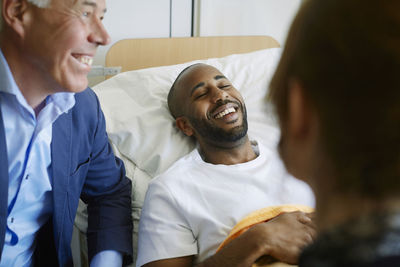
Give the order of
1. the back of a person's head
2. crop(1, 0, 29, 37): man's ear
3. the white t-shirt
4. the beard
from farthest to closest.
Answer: the beard, the white t-shirt, crop(1, 0, 29, 37): man's ear, the back of a person's head

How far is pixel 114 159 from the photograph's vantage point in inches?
53.8

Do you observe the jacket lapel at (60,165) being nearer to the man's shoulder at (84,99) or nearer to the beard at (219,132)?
the man's shoulder at (84,99)

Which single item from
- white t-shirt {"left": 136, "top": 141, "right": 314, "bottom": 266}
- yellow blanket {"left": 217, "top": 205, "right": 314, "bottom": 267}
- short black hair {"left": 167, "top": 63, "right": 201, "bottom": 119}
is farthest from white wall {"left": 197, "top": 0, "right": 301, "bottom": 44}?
yellow blanket {"left": 217, "top": 205, "right": 314, "bottom": 267}

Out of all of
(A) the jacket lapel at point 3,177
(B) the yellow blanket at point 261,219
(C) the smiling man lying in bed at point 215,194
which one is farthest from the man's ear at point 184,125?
(A) the jacket lapel at point 3,177

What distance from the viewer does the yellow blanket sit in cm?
108

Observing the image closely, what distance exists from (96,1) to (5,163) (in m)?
0.45

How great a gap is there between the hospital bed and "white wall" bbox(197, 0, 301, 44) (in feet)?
0.53

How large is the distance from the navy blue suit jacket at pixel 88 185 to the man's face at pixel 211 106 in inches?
13.0

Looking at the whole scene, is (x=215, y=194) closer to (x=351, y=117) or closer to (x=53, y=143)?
(x=53, y=143)

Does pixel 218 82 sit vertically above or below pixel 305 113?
below

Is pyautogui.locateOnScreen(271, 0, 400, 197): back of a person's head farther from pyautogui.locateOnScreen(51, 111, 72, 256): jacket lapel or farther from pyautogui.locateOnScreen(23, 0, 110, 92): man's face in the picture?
pyautogui.locateOnScreen(51, 111, 72, 256): jacket lapel

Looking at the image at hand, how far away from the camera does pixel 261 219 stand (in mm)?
1152

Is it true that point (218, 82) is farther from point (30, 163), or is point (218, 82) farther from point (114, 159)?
point (30, 163)

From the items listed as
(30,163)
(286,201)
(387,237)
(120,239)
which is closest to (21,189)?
(30,163)
